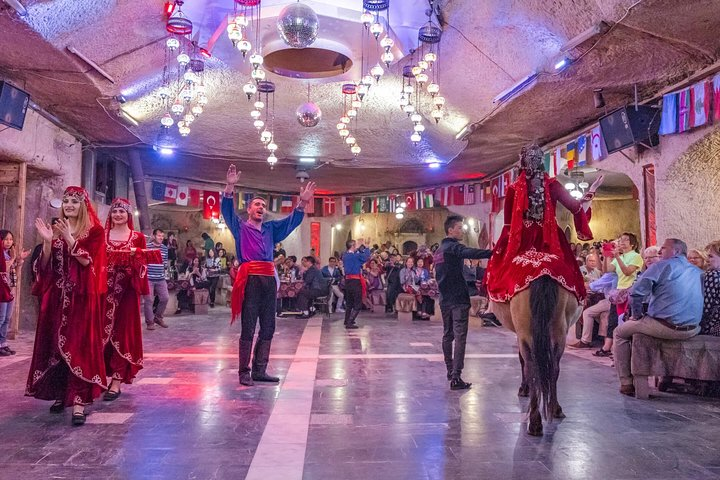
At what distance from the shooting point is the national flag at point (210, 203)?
683 inches

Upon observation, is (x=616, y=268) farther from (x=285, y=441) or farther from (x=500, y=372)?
(x=285, y=441)

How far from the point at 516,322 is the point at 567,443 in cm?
86

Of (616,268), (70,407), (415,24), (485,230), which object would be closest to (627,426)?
(616,268)

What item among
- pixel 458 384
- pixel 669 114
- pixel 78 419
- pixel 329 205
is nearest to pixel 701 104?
pixel 669 114

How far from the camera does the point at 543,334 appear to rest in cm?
389

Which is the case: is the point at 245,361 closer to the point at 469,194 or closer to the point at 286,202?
the point at 469,194

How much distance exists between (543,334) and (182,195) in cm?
1419

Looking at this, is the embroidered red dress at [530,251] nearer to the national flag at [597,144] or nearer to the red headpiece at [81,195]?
the red headpiece at [81,195]

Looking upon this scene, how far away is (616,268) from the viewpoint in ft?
24.4

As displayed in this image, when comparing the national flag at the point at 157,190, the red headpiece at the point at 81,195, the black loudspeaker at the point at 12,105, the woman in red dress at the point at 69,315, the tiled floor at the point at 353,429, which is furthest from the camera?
the national flag at the point at 157,190

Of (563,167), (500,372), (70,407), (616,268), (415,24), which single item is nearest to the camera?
(70,407)

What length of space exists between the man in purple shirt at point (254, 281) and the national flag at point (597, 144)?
583 centimetres

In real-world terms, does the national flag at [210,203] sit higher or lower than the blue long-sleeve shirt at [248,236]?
higher

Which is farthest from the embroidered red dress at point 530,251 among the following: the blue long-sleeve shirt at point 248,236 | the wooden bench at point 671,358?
the blue long-sleeve shirt at point 248,236
